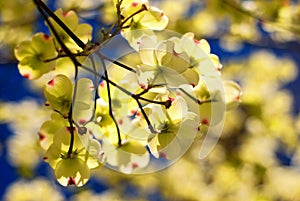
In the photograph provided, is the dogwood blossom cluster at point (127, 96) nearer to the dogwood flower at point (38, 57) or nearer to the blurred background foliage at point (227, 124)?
the dogwood flower at point (38, 57)

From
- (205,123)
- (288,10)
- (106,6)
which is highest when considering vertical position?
(205,123)

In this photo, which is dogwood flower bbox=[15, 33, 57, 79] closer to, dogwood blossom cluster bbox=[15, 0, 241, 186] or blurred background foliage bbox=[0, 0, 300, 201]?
dogwood blossom cluster bbox=[15, 0, 241, 186]

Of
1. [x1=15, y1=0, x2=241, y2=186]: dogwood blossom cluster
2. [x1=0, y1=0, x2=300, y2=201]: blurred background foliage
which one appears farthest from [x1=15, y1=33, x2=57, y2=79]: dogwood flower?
[x1=0, y1=0, x2=300, y2=201]: blurred background foliage

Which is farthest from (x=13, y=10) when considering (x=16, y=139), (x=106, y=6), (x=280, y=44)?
(x=280, y=44)

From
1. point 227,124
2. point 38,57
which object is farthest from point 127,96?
point 227,124

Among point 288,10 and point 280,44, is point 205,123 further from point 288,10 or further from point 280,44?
point 280,44

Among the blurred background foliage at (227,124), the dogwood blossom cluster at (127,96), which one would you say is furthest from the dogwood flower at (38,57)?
the blurred background foliage at (227,124)
